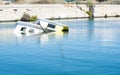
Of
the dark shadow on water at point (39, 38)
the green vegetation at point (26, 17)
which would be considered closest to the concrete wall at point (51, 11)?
the green vegetation at point (26, 17)

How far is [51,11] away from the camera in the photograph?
5694 centimetres

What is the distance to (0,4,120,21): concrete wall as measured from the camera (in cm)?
5294

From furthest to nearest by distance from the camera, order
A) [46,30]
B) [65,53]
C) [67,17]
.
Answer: [67,17]
[46,30]
[65,53]

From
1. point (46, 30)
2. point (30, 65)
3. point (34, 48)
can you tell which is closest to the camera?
point (30, 65)

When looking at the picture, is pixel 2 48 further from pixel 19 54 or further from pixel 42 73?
pixel 42 73

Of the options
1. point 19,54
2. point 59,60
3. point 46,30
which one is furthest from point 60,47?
point 46,30

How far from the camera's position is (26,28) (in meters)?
32.1

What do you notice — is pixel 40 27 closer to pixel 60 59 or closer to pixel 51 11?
pixel 60 59

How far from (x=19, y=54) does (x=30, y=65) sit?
3.23m

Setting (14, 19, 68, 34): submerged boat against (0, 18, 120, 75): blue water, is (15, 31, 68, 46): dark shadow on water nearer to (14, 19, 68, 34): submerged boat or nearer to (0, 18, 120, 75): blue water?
(14, 19, 68, 34): submerged boat

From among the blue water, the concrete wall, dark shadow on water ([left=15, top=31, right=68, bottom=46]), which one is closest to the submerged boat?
dark shadow on water ([left=15, top=31, right=68, bottom=46])

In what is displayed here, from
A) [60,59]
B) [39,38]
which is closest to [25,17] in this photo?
[39,38]

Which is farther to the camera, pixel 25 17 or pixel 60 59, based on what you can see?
pixel 25 17

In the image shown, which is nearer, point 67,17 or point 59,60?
point 59,60
